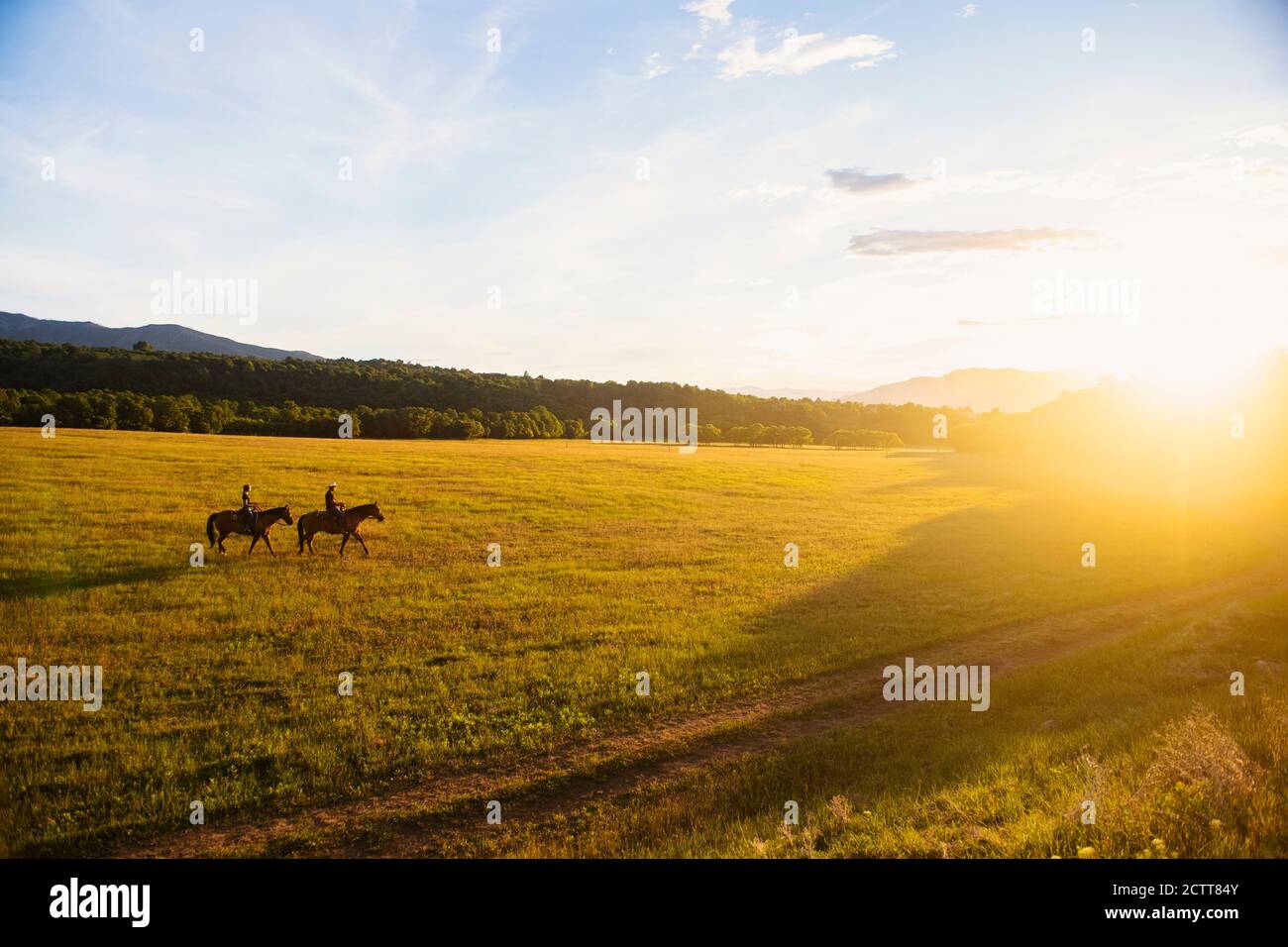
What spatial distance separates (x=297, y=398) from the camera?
123 metres

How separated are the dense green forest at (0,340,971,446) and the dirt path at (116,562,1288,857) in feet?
311

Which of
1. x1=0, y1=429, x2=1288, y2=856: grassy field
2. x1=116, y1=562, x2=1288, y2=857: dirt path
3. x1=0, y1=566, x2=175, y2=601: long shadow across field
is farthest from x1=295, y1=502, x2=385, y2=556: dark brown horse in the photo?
x1=116, y1=562, x2=1288, y2=857: dirt path

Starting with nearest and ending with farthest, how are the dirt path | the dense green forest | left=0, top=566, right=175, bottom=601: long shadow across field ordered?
the dirt path < left=0, top=566, right=175, bottom=601: long shadow across field < the dense green forest

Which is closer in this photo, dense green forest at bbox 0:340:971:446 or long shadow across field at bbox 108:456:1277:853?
long shadow across field at bbox 108:456:1277:853

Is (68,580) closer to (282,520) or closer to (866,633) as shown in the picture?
(282,520)

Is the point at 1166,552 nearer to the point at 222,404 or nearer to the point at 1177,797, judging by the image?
the point at 1177,797

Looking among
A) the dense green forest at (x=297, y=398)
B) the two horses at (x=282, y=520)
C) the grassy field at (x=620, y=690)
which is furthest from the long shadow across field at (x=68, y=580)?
the dense green forest at (x=297, y=398)

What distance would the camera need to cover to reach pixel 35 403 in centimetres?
7950

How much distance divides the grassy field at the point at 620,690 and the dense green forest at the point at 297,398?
65.5 metres

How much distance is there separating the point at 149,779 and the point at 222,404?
10561 centimetres

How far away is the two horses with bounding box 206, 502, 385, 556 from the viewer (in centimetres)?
2450

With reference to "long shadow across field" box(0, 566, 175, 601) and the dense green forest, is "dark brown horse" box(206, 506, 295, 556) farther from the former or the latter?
the dense green forest

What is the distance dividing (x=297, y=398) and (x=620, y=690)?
128 metres
